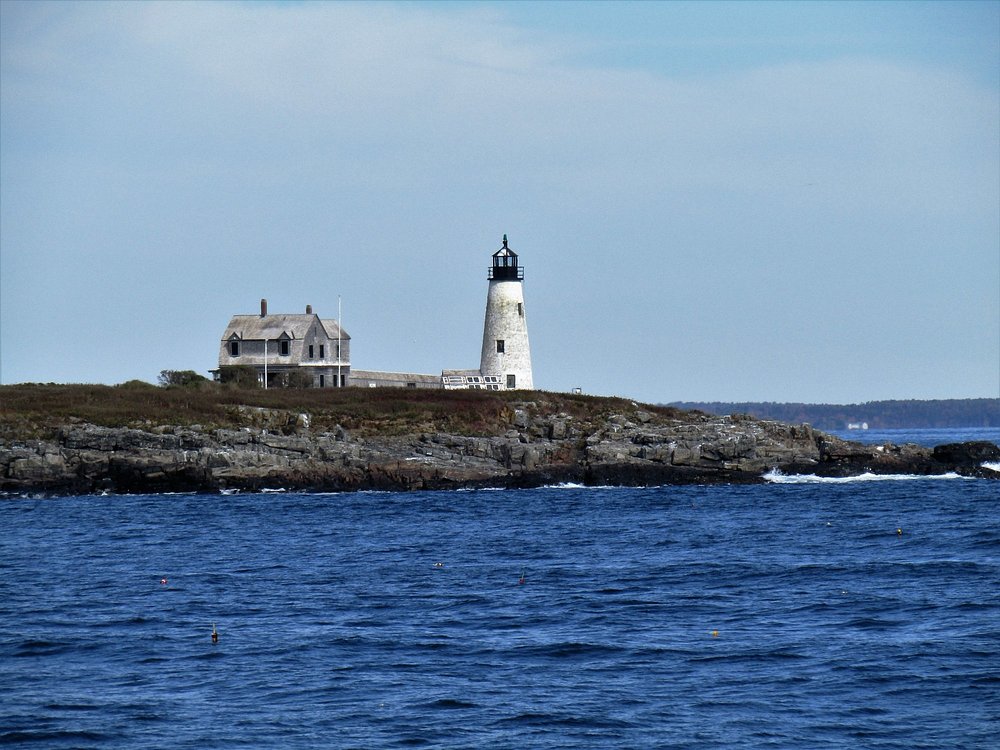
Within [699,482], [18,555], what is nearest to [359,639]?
[18,555]

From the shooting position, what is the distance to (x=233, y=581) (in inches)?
1324

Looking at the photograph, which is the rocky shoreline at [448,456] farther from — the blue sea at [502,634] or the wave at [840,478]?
the blue sea at [502,634]

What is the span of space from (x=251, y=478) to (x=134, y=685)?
40.6 meters

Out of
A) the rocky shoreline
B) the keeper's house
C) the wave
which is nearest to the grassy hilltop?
the rocky shoreline

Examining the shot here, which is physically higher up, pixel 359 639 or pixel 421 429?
pixel 421 429

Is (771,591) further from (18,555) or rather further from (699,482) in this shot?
(699,482)

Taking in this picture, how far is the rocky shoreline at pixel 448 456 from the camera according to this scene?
61.8 meters

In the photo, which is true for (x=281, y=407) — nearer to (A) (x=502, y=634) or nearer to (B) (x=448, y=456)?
(B) (x=448, y=456)

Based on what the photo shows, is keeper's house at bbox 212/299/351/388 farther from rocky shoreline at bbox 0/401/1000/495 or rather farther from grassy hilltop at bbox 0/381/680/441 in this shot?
rocky shoreline at bbox 0/401/1000/495

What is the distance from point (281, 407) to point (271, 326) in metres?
20.2

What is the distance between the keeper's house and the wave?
3174 centimetres

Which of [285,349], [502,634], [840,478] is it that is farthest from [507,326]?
A: [502,634]

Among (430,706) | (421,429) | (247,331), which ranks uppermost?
(247,331)

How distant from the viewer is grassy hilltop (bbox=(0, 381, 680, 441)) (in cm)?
6625
